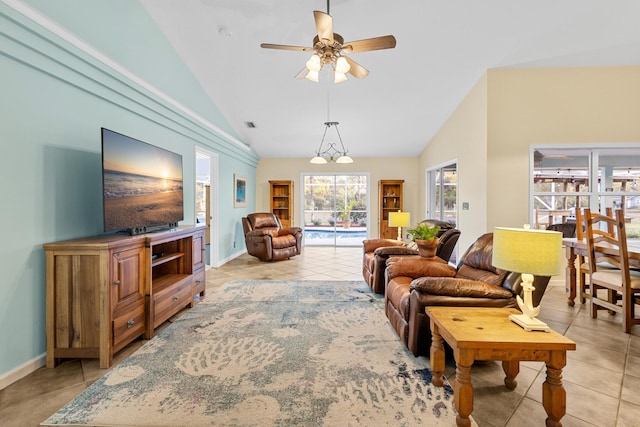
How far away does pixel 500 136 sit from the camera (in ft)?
13.6

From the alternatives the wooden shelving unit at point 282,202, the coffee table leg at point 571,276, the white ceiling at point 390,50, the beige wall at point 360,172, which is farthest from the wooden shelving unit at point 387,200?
the coffee table leg at point 571,276

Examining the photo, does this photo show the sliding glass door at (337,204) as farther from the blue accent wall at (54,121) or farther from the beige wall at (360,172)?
the blue accent wall at (54,121)

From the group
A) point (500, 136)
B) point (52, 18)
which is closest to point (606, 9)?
point (500, 136)

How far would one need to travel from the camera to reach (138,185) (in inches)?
104

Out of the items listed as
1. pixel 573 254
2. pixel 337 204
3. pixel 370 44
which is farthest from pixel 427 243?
pixel 337 204

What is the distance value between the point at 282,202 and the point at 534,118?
5619 mm

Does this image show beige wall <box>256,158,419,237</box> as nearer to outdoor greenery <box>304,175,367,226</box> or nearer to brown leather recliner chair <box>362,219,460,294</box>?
outdoor greenery <box>304,175,367,226</box>

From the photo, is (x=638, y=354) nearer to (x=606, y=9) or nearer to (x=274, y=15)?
(x=606, y=9)

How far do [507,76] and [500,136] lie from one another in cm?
86

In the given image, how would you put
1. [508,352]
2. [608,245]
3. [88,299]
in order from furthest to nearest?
1. [608,245]
2. [88,299]
3. [508,352]

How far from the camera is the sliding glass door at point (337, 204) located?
25.6 feet

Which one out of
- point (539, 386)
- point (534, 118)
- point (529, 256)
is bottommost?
point (539, 386)

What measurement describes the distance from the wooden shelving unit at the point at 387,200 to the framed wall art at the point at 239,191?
3481mm

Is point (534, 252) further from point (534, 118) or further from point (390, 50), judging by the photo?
point (534, 118)
